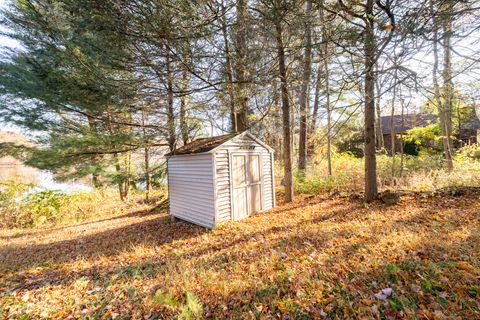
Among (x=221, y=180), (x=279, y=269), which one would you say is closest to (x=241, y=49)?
(x=221, y=180)

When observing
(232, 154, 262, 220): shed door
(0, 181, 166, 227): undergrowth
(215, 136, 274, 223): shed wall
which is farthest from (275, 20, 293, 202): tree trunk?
(0, 181, 166, 227): undergrowth

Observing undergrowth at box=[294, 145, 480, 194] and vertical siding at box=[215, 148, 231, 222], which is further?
undergrowth at box=[294, 145, 480, 194]

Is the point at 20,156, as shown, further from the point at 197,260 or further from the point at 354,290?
the point at 354,290

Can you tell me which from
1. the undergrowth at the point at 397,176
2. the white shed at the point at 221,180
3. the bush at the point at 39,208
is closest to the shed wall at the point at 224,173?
the white shed at the point at 221,180

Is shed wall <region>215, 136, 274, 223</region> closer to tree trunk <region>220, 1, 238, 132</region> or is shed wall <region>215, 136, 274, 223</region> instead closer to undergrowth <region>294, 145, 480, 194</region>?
tree trunk <region>220, 1, 238, 132</region>

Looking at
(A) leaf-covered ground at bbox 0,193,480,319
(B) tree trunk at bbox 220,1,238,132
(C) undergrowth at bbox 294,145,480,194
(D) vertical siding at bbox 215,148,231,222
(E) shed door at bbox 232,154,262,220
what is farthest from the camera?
(C) undergrowth at bbox 294,145,480,194

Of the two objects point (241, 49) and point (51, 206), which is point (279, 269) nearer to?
point (241, 49)

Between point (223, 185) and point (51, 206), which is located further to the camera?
point (51, 206)

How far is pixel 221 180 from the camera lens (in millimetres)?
5094

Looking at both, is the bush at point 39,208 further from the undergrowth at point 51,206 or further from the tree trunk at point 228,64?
the tree trunk at point 228,64

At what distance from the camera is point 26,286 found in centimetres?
319

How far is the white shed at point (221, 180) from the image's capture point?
5.05 m

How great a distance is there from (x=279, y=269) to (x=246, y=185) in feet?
9.88

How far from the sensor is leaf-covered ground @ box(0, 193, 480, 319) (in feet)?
6.73
